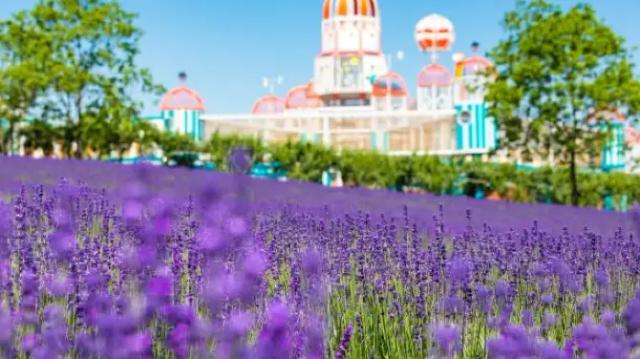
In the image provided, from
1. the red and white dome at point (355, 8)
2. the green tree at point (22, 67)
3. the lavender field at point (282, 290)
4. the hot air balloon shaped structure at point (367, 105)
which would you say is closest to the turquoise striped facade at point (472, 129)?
the hot air balloon shaped structure at point (367, 105)

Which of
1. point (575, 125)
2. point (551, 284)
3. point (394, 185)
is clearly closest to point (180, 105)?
point (394, 185)

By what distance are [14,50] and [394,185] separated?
18.8m

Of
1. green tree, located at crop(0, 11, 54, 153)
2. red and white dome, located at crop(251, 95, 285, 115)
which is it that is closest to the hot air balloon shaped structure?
red and white dome, located at crop(251, 95, 285, 115)

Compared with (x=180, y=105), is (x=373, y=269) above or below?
below

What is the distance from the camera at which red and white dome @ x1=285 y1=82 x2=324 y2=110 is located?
8799 centimetres

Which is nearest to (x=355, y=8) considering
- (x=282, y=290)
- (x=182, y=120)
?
(x=182, y=120)

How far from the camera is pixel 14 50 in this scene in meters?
38.0

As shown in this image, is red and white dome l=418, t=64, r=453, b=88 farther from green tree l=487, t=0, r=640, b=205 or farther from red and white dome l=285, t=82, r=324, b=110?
green tree l=487, t=0, r=640, b=205

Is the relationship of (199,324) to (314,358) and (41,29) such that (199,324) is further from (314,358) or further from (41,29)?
(41,29)

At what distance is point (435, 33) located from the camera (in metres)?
89.9

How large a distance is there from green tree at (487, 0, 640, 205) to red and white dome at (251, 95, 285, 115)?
2220 inches

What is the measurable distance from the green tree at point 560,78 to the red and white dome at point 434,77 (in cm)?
4836

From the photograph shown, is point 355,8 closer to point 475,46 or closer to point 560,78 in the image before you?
point 475,46

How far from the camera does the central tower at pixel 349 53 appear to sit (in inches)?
3329
